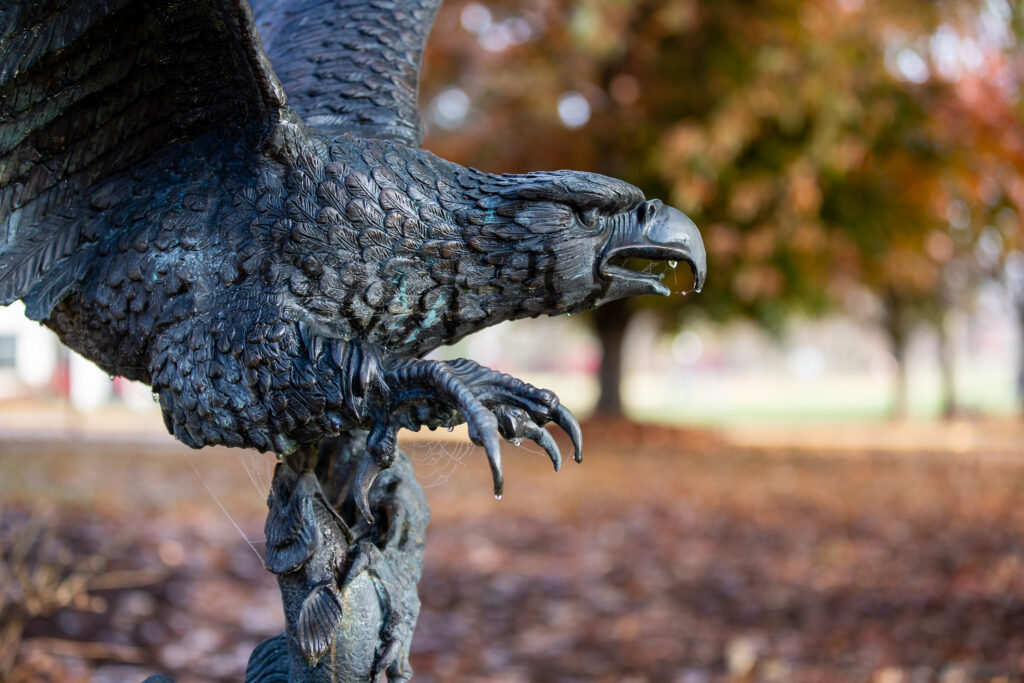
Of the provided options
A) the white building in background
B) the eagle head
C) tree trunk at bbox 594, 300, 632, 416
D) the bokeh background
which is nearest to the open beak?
the eagle head

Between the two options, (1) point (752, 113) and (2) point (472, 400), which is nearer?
(2) point (472, 400)

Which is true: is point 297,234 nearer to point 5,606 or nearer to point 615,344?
point 5,606

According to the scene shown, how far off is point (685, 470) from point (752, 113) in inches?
180

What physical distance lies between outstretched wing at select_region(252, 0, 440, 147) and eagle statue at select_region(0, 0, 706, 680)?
1.03 feet

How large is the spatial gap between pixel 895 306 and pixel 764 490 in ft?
45.6

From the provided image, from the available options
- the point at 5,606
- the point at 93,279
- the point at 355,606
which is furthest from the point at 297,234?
the point at 5,606

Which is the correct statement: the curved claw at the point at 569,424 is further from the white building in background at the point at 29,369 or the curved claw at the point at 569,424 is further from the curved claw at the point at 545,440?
the white building in background at the point at 29,369

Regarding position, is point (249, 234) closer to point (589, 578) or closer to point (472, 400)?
point (472, 400)

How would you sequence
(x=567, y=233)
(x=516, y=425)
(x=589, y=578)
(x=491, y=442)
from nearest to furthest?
(x=491, y=442), (x=516, y=425), (x=567, y=233), (x=589, y=578)

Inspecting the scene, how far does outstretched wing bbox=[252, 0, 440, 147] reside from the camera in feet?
7.00

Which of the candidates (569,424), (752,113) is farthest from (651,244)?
(752,113)

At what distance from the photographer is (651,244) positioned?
1.69 metres

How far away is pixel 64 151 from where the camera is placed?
5.99 ft

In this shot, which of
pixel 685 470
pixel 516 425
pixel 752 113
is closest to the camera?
pixel 516 425
